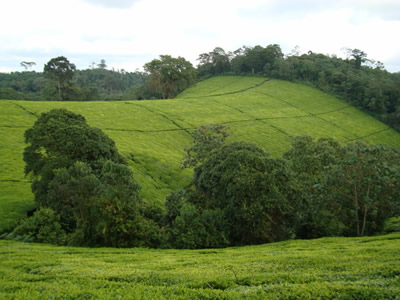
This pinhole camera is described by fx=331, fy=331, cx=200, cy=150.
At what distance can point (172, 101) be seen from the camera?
3912 inches

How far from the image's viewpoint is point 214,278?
1200 cm

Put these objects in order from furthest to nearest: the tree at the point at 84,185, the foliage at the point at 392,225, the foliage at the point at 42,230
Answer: the foliage at the point at 392,225, the foliage at the point at 42,230, the tree at the point at 84,185

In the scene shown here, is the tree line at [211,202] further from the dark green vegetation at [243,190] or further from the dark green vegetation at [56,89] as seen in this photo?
the dark green vegetation at [56,89]

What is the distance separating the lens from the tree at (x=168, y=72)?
360 ft

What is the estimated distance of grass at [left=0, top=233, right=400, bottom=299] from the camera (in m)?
10.1

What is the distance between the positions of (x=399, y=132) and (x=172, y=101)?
7088cm

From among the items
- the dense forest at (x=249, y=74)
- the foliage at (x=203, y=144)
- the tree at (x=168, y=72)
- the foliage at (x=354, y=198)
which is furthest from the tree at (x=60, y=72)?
the foliage at (x=354, y=198)

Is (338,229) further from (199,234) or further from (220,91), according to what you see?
(220,91)

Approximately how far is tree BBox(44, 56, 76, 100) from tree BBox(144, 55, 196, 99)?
79.9ft

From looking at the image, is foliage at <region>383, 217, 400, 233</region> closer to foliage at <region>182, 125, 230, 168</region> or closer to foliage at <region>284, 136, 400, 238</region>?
foliage at <region>284, 136, 400, 238</region>

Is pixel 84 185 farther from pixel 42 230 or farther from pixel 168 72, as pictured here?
pixel 168 72

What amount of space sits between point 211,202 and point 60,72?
300 feet

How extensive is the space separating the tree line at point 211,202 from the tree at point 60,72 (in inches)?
3058

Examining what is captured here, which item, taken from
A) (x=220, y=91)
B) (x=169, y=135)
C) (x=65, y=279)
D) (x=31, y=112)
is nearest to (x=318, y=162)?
(x=65, y=279)
